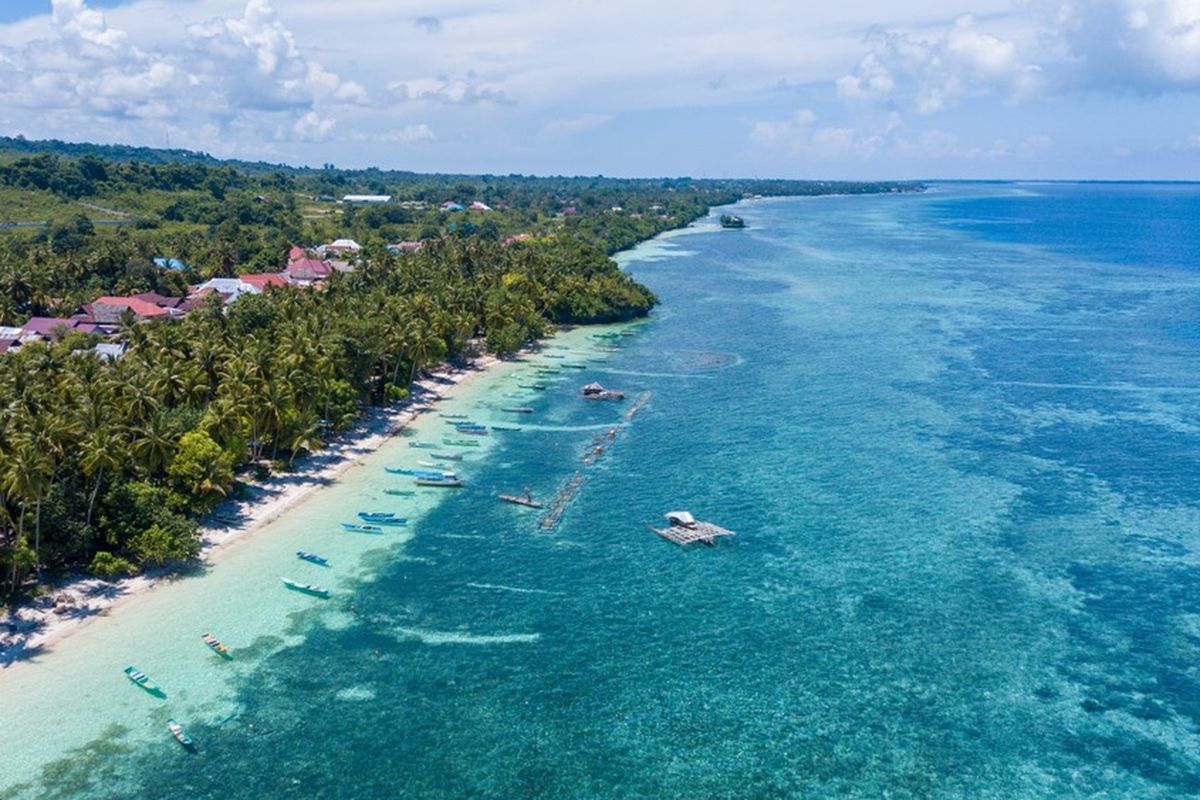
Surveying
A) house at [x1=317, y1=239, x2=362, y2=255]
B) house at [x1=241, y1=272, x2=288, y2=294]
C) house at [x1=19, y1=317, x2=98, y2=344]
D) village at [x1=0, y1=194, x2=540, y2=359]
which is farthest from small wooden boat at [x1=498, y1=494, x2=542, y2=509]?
house at [x1=317, y1=239, x2=362, y2=255]

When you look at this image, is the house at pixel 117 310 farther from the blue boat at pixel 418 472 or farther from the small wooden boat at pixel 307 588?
the small wooden boat at pixel 307 588

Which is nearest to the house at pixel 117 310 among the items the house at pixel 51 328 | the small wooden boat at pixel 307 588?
the house at pixel 51 328

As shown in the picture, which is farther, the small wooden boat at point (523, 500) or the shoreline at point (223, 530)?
the small wooden boat at point (523, 500)

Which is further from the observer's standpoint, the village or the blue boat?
the village

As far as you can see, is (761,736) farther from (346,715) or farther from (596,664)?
(346,715)

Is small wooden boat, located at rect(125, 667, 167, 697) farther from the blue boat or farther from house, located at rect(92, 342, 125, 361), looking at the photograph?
house, located at rect(92, 342, 125, 361)

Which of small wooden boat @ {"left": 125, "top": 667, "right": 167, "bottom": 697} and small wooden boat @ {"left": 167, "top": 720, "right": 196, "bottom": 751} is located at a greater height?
small wooden boat @ {"left": 125, "top": 667, "right": 167, "bottom": 697}

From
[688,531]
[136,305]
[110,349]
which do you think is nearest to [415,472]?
[688,531]
